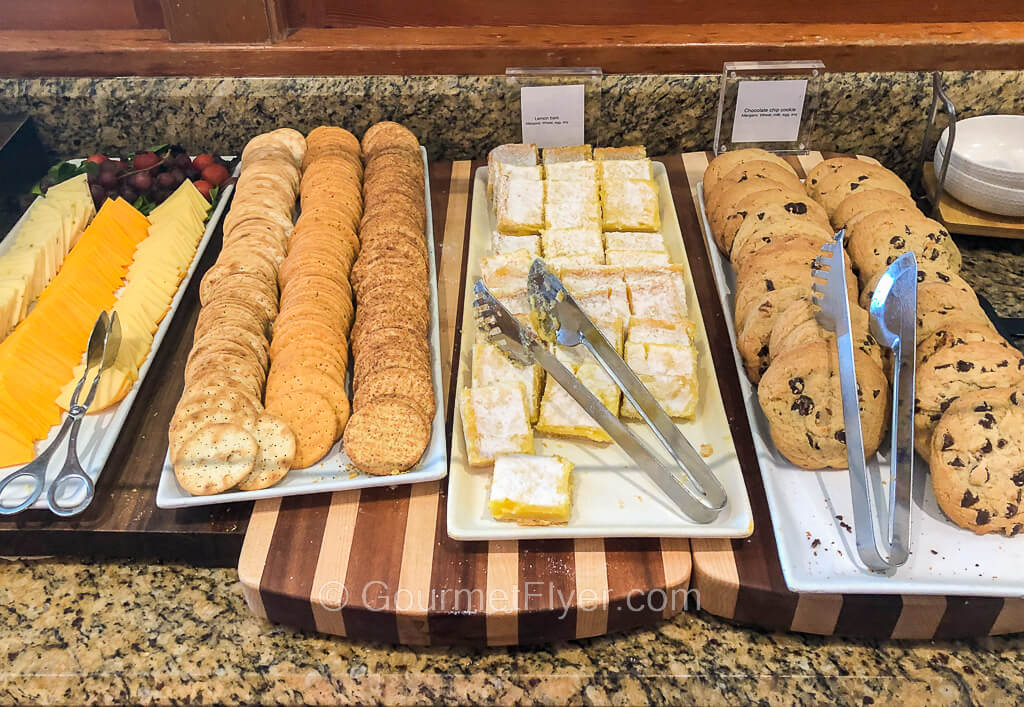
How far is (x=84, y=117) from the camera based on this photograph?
1.96 metres

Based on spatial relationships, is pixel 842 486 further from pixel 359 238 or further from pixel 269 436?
pixel 359 238

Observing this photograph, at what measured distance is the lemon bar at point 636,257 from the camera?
158 cm

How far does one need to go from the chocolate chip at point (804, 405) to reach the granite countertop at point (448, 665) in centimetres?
35

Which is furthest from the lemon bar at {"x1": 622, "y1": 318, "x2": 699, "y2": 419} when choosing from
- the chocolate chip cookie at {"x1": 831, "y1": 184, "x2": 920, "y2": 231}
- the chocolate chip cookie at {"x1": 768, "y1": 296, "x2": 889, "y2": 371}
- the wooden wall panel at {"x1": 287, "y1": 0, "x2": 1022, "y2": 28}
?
the wooden wall panel at {"x1": 287, "y1": 0, "x2": 1022, "y2": 28}

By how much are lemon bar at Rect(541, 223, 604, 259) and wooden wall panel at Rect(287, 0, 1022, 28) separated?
1.98 feet

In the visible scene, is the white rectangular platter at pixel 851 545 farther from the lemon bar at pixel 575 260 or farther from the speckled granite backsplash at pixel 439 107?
the speckled granite backsplash at pixel 439 107

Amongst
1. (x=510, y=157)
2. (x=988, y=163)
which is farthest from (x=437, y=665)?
(x=988, y=163)

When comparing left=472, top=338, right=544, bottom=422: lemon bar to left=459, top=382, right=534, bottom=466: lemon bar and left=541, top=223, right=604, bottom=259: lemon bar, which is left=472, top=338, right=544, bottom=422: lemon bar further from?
left=541, top=223, right=604, bottom=259: lemon bar

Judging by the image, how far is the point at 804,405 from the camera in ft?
3.87

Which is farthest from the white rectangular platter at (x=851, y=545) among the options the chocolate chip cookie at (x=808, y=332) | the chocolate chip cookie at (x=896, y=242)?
the chocolate chip cookie at (x=896, y=242)

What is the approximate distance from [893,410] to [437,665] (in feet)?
2.60

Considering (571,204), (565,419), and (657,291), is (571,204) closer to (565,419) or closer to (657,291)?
(657,291)

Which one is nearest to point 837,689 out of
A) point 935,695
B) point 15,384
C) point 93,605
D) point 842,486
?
point 935,695

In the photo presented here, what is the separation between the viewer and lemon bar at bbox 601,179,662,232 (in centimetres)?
168
